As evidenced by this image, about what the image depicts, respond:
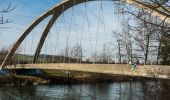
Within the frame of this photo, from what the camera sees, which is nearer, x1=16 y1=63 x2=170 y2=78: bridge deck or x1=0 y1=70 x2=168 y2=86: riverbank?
A: x1=16 y1=63 x2=170 y2=78: bridge deck

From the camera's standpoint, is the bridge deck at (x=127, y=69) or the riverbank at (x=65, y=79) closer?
the bridge deck at (x=127, y=69)

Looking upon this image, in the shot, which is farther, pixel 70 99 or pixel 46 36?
pixel 46 36

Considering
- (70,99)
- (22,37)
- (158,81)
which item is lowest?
(70,99)

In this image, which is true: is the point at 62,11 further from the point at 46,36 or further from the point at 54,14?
the point at 46,36

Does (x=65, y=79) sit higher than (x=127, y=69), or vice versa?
(x=127, y=69)

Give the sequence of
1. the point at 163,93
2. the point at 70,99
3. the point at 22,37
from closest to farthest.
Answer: the point at 163,93, the point at 70,99, the point at 22,37

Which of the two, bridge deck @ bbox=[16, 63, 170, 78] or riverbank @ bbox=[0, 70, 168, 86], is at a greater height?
bridge deck @ bbox=[16, 63, 170, 78]

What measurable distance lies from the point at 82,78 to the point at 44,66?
1003 cm

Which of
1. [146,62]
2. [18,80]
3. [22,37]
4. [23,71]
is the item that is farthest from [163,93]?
[23,71]

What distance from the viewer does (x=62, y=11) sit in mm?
40656

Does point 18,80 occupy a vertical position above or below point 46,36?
below

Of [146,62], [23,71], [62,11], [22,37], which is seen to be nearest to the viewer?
[146,62]

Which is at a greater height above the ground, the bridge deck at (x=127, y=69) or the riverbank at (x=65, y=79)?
the bridge deck at (x=127, y=69)

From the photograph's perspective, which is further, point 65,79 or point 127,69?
point 65,79
